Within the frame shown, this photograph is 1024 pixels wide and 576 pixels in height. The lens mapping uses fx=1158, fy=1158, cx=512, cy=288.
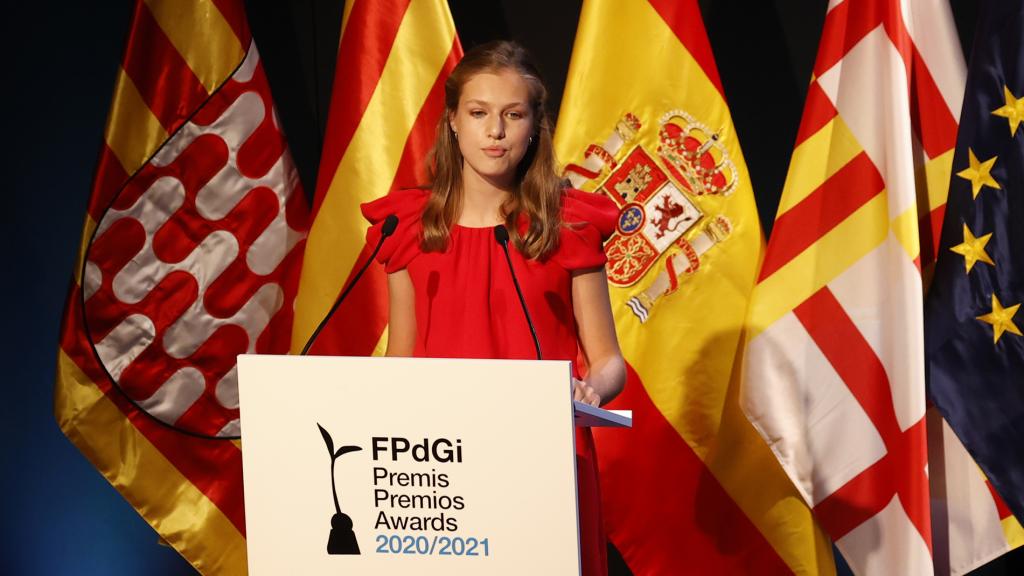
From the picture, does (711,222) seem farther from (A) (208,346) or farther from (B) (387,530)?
(B) (387,530)

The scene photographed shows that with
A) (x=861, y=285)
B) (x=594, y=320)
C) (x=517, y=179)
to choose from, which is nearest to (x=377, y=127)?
(x=517, y=179)

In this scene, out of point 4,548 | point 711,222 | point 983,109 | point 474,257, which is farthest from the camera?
point 4,548

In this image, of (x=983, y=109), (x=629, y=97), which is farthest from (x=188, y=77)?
(x=983, y=109)

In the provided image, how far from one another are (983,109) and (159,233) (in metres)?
1.76

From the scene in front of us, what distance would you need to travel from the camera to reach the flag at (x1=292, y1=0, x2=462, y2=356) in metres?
2.53

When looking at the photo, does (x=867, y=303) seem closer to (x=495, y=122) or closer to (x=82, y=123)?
(x=495, y=122)

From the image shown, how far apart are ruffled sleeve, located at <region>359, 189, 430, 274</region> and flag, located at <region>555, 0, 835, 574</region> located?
722mm

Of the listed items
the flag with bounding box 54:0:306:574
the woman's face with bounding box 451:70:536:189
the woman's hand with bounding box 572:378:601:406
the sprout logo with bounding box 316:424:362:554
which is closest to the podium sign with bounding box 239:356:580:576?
the sprout logo with bounding box 316:424:362:554

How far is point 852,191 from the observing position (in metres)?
2.40

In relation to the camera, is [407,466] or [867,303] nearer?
[407,466]

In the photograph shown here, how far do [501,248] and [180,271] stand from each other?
1.12 metres

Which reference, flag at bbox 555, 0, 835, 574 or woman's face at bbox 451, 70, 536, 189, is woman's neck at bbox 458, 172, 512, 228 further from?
flag at bbox 555, 0, 835, 574

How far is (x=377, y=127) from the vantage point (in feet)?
8.31

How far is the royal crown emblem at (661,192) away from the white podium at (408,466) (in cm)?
120
